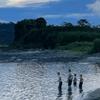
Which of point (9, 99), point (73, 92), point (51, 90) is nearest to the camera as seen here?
point (9, 99)

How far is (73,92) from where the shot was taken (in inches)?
2026

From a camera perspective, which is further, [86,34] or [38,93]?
[86,34]

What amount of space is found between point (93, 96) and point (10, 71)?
1814 inches

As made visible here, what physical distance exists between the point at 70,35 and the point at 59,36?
391cm

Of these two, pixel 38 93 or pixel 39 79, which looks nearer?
pixel 38 93

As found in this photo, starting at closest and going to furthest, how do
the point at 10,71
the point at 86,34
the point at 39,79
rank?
the point at 39,79
the point at 10,71
the point at 86,34

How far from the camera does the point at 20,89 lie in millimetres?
58031

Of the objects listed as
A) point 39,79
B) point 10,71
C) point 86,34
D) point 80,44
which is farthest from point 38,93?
point 86,34

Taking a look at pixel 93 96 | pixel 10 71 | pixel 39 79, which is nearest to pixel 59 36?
pixel 10 71

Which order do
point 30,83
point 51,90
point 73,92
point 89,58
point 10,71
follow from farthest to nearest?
point 89,58, point 10,71, point 30,83, point 51,90, point 73,92

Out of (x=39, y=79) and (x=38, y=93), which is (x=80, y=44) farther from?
(x=38, y=93)

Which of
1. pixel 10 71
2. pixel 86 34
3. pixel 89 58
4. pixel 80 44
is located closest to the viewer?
pixel 10 71

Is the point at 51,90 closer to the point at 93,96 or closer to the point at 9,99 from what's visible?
the point at 9,99

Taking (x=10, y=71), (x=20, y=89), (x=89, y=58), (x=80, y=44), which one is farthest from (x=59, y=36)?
(x=20, y=89)
